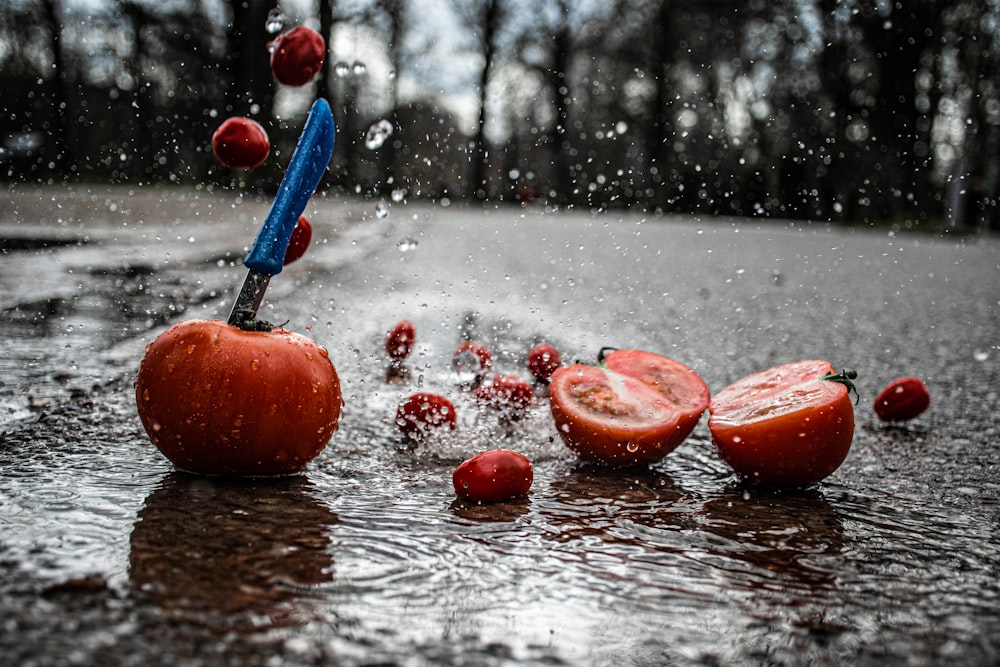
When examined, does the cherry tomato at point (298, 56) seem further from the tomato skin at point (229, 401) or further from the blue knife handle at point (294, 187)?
the tomato skin at point (229, 401)

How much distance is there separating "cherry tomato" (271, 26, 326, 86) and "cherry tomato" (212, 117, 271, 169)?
15 centimetres

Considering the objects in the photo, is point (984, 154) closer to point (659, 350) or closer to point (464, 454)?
point (659, 350)

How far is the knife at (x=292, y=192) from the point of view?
7.17ft

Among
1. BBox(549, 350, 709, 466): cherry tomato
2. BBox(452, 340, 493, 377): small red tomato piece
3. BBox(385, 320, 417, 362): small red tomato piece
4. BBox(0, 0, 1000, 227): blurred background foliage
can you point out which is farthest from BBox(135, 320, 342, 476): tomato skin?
BBox(0, 0, 1000, 227): blurred background foliage

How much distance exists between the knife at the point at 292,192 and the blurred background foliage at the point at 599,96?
1653cm

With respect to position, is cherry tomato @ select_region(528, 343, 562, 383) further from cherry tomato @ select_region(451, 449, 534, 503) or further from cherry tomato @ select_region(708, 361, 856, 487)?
cherry tomato @ select_region(451, 449, 534, 503)

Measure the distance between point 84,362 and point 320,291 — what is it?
267cm

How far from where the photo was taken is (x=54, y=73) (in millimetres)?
27812

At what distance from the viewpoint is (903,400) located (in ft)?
10.0

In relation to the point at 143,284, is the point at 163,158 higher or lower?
higher

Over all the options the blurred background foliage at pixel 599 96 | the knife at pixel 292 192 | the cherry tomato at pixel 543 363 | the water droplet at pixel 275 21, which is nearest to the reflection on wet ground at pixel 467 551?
the cherry tomato at pixel 543 363

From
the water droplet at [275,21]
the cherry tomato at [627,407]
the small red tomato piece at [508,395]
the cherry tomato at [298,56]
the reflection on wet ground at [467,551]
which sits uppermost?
the water droplet at [275,21]

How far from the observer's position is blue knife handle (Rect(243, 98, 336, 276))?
86.0 inches

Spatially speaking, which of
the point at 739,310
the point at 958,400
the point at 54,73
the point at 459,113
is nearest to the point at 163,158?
the point at 54,73
